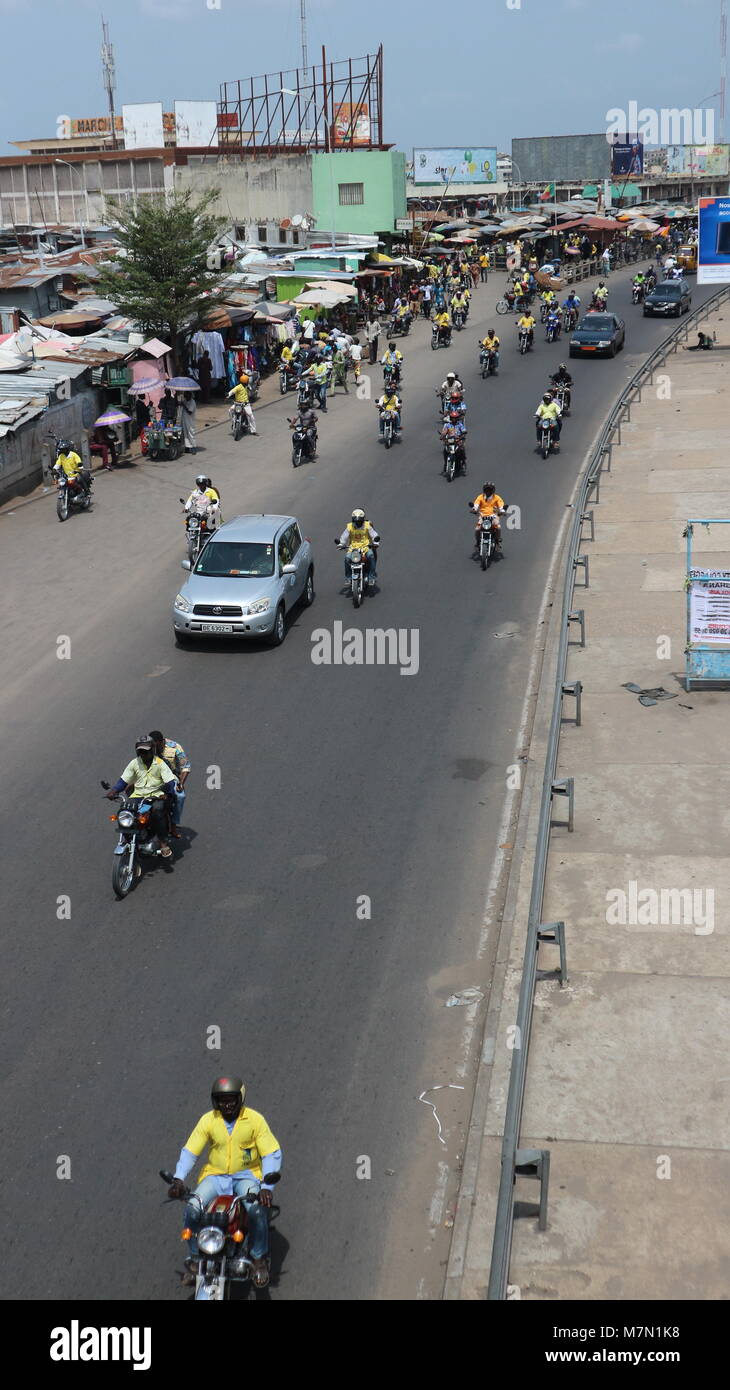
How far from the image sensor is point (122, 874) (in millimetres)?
11344

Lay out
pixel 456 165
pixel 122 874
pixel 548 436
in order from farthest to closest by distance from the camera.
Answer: pixel 456 165
pixel 548 436
pixel 122 874

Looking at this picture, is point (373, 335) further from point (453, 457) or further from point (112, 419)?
point (453, 457)

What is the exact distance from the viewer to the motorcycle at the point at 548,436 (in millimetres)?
30312

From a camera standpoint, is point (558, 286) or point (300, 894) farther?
point (558, 286)

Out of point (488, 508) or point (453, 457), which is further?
point (453, 457)

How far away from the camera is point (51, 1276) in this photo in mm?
7078

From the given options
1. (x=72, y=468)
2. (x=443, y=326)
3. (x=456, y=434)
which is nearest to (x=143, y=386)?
(x=72, y=468)

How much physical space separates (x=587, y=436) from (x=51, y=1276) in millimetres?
28860

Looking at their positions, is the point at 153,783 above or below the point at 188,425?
below

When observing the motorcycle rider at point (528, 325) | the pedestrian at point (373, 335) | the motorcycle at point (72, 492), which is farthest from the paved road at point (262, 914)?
the motorcycle rider at point (528, 325)

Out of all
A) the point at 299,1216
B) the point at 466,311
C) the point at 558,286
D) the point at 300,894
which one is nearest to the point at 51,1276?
the point at 299,1216

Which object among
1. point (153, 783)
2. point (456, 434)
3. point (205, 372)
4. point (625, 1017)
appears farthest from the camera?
point (205, 372)

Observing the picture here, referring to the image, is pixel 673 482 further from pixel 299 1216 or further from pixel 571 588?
pixel 299 1216

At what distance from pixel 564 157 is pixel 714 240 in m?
114
